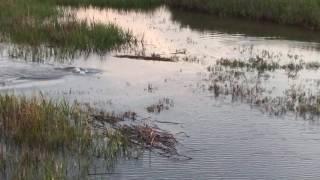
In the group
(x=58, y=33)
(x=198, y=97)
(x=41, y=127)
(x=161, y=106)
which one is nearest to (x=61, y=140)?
(x=41, y=127)

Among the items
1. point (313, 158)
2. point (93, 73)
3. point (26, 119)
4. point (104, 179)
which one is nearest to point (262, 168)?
point (313, 158)

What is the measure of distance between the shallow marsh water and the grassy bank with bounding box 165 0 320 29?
3.16 meters

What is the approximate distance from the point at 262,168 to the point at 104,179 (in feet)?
8.68

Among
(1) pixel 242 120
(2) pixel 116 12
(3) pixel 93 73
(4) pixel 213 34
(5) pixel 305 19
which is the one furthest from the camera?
(2) pixel 116 12

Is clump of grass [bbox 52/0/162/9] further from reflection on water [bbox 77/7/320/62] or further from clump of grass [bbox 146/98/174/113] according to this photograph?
clump of grass [bbox 146/98/174/113]

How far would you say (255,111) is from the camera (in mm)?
12703

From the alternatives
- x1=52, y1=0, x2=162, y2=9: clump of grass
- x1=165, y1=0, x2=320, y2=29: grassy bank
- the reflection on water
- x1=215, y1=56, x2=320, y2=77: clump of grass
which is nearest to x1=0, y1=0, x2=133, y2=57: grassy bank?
the reflection on water

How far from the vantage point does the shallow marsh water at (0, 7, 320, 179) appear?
9359 millimetres

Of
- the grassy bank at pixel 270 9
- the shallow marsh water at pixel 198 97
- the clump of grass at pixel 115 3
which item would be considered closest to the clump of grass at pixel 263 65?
the shallow marsh water at pixel 198 97

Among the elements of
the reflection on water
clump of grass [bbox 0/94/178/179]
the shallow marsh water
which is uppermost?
clump of grass [bbox 0/94/178/179]

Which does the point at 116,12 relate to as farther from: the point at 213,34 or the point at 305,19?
the point at 305,19

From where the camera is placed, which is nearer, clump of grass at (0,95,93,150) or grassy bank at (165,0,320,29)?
clump of grass at (0,95,93,150)

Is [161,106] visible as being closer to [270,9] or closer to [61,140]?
[61,140]

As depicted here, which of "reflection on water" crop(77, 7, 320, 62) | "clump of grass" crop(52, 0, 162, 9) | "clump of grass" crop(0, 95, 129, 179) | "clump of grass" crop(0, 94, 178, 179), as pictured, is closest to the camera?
"clump of grass" crop(0, 94, 178, 179)
